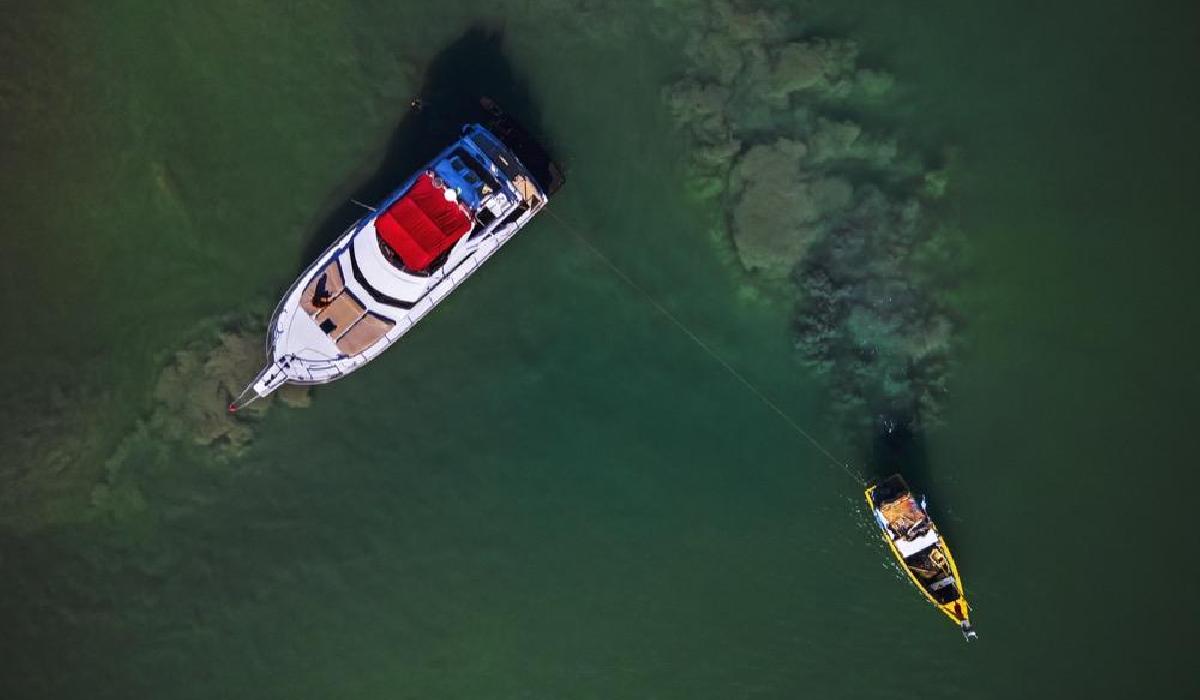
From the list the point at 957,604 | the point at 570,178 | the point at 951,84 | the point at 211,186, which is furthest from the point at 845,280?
the point at 211,186

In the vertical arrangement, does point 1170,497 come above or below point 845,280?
below

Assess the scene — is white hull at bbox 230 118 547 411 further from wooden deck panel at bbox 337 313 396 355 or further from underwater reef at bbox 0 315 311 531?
underwater reef at bbox 0 315 311 531

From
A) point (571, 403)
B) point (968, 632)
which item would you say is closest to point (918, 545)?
point (968, 632)

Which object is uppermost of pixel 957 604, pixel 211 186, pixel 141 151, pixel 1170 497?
pixel 141 151

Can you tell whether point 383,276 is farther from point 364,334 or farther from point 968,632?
point 968,632

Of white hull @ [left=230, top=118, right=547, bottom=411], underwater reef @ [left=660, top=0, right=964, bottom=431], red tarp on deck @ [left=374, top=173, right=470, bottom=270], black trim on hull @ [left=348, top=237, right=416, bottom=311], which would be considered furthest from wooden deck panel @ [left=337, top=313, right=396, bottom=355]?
underwater reef @ [left=660, top=0, right=964, bottom=431]

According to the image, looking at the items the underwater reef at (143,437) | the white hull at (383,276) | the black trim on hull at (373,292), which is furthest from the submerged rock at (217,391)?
the black trim on hull at (373,292)

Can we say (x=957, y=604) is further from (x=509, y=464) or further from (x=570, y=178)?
(x=570, y=178)

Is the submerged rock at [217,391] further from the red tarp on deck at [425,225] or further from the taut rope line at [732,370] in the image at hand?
the taut rope line at [732,370]
